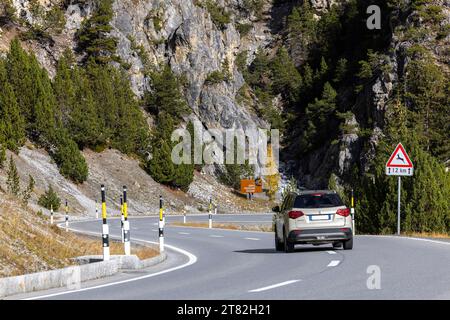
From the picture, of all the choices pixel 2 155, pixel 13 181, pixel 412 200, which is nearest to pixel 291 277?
pixel 412 200

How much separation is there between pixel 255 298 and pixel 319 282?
2152mm

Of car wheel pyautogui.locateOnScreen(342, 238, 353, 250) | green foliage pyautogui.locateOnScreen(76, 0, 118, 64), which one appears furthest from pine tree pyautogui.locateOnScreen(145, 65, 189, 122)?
car wheel pyautogui.locateOnScreen(342, 238, 353, 250)

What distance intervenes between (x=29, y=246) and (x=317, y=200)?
24.2 ft

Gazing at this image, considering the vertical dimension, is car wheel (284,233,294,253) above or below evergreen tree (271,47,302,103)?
below

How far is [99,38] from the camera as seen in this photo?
339ft

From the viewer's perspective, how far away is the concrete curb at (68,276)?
10.5 meters

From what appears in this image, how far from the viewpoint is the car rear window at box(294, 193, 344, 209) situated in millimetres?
18797

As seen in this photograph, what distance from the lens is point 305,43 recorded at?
154 meters

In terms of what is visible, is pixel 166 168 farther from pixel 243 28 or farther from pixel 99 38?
pixel 243 28

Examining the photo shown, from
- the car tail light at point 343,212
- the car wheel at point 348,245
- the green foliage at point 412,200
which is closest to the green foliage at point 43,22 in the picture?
the green foliage at point 412,200

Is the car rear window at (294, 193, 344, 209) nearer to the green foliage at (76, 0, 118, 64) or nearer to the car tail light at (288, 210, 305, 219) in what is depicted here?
the car tail light at (288, 210, 305, 219)

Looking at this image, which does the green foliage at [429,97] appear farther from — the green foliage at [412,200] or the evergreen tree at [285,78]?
the green foliage at [412,200]

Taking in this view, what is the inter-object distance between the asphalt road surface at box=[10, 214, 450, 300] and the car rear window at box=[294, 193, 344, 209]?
3.97 ft

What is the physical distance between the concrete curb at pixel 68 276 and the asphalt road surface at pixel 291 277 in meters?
0.23
